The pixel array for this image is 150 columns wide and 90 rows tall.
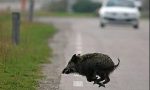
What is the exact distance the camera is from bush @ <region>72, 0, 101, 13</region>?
177 feet

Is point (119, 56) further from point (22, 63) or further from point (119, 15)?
point (119, 15)

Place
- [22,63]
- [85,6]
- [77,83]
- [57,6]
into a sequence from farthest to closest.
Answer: [85,6], [57,6], [22,63], [77,83]

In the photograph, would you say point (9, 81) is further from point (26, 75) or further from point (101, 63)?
point (101, 63)

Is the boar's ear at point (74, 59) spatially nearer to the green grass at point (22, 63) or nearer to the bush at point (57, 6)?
the green grass at point (22, 63)

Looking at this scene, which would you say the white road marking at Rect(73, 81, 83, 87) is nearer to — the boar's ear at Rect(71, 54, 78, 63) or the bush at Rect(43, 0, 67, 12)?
the boar's ear at Rect(71, 54, 78, 63)

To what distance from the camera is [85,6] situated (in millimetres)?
54219

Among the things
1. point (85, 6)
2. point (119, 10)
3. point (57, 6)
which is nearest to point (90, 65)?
point (119, 10)

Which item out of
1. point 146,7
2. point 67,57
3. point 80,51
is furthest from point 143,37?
point 146,7

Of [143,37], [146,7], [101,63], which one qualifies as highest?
[101,63]

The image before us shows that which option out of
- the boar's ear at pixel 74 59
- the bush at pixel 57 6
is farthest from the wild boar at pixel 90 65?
the bush at pixel 57 6

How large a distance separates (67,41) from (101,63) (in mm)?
12701

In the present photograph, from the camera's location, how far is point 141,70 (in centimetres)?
1507

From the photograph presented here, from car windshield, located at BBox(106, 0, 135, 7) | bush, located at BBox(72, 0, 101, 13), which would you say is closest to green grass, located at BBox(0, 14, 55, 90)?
car windshield, located at BBox(106, 0, 135, 7)

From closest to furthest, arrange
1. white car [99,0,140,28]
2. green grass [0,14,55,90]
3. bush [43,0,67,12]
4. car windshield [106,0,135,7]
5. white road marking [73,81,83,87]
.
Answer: green grass [0,14,55,90] < white road marking [73,81,83,87] < white car [99,0,140,28] < car windshield [106,0,135,7] < bush [43,0,67,12]
